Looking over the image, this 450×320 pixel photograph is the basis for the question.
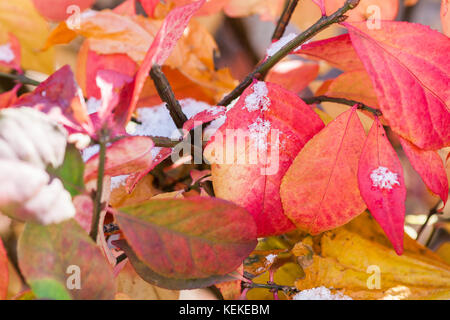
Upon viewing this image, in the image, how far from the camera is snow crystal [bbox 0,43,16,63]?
12.4 inches

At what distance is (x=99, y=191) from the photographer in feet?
0.56

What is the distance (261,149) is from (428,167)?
0.09 m

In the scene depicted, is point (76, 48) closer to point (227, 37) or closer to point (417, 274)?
point (227, 37)

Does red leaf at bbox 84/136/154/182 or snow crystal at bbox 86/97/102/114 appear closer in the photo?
red leaf at bbox 84/136/154/182

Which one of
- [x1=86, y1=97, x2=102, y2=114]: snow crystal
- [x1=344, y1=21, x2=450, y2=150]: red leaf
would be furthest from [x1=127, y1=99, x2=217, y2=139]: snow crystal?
[x1=344, y1=21, x2=450, y2=150]: red leaf

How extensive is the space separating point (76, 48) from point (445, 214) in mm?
417

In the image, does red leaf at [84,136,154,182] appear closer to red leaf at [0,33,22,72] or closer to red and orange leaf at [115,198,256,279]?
red and orange leaf at [115,198,256,279]

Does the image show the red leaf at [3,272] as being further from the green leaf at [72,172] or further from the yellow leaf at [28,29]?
the yellow leaf at [28,29]

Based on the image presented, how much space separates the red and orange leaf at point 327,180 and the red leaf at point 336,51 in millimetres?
41

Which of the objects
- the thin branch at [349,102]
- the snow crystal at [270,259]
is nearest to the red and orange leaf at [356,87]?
the thin branch at [349,102]

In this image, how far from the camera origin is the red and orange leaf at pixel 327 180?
0.22 meters

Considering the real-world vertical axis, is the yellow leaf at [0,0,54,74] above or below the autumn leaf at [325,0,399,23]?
above

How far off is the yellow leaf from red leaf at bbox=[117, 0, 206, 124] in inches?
8.4

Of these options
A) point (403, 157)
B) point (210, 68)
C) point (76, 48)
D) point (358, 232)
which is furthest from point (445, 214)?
point (76, 48)
